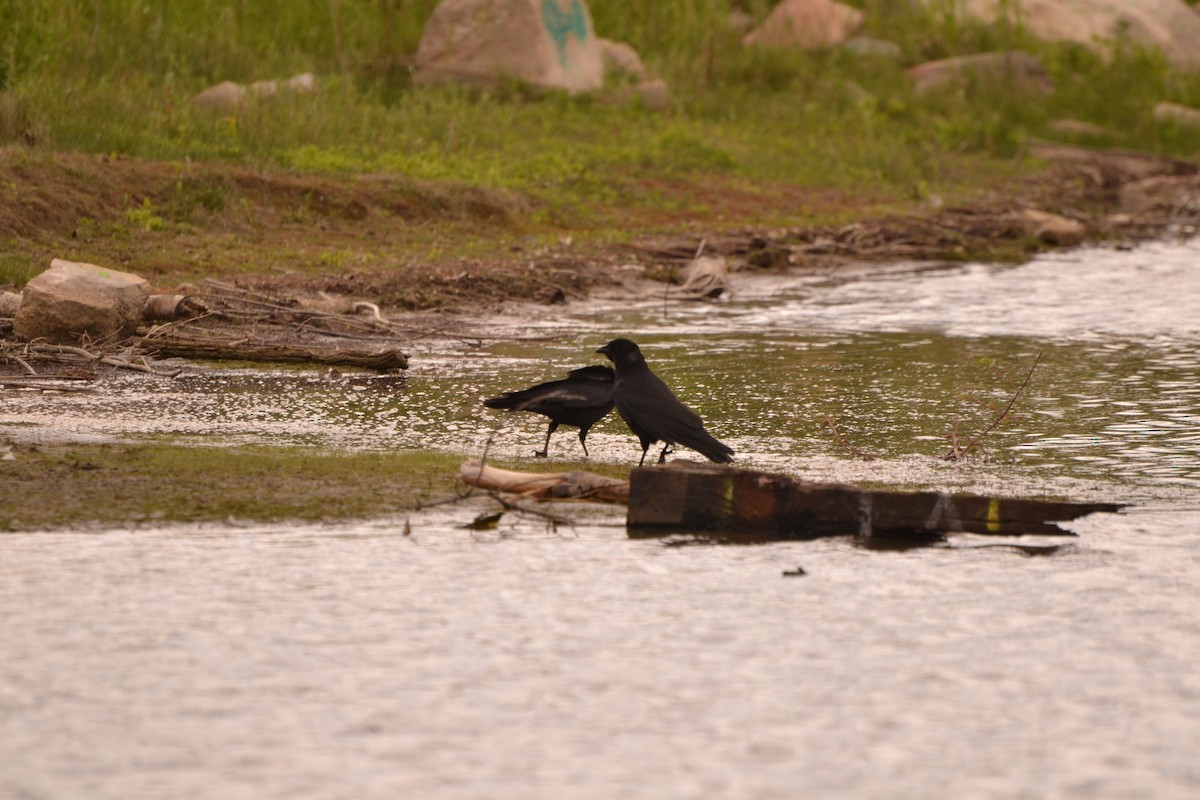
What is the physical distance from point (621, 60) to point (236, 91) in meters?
7.83

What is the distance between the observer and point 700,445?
6.75 m

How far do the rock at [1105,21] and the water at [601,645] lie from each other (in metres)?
23.9

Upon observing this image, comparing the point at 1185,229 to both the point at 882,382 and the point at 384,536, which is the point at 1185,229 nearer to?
the point at 882,382

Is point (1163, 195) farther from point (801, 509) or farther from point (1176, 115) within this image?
point (801, 509)

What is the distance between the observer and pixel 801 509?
6000 mm

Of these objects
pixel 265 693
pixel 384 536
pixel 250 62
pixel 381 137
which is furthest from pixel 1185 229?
pixel 265 693

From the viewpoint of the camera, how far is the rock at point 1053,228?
60.1 ft

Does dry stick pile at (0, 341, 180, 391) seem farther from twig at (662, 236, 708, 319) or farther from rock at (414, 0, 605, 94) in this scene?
rock at (414, 0, 605, 94)

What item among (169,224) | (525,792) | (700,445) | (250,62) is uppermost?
(250,62)

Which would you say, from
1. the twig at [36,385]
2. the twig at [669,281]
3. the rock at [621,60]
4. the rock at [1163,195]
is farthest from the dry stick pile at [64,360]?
the rock at [1163,195]

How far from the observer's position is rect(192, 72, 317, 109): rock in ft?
53.4

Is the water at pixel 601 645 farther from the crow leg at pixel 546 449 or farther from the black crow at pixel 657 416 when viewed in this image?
the black crow at pixel 657 416

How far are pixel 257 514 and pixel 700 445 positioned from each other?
181 cm

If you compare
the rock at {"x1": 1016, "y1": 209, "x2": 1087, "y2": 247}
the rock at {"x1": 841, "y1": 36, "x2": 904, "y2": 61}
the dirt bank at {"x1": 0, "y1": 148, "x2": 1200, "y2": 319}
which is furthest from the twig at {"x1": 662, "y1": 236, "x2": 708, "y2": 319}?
the rock at {"x1": 841, "y1": 36, "x2": 904, "y2": 61}
